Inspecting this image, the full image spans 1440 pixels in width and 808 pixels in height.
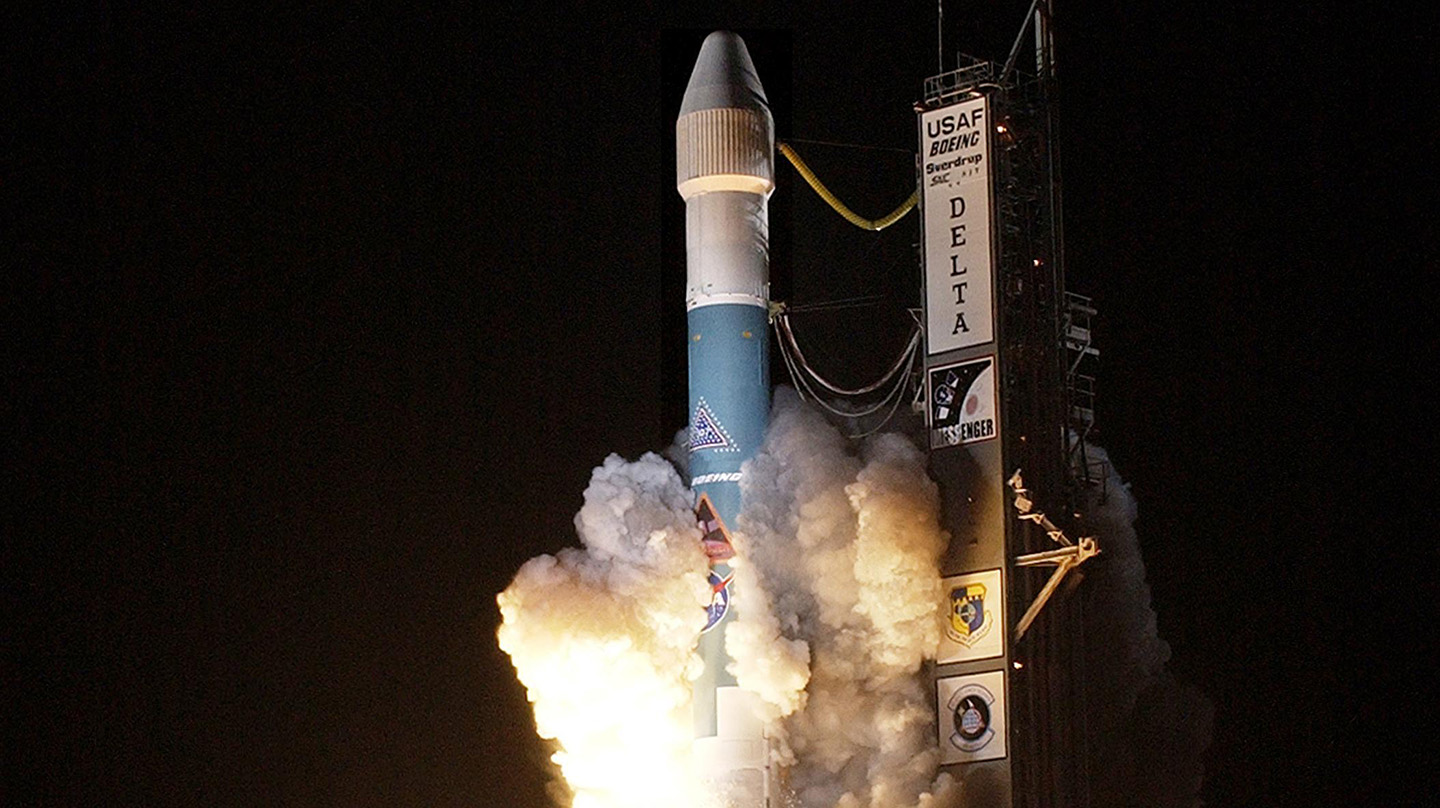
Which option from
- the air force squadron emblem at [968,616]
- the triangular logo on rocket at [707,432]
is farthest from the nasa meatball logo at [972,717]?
the triangular logo on rocket at [707,432]

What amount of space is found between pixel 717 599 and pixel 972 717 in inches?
129

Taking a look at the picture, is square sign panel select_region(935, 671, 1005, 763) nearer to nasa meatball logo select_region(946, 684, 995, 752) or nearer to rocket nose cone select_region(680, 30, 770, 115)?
nasa meatball logo select_region(946, 684, 995, 752)

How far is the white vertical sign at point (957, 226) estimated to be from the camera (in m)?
26.8

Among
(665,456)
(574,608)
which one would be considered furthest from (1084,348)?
(574,608)

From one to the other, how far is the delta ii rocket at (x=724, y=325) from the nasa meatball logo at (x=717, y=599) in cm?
1

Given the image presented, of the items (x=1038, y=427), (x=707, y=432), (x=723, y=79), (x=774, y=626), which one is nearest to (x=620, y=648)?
(x=774, y=626)

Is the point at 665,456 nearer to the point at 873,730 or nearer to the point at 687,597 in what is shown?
the point at 687,597

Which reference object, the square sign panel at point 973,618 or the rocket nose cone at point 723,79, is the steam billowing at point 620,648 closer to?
the square sign panel at point 973,618

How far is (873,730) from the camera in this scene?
86.2ft

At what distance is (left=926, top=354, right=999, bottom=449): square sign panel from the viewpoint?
26.6 metres

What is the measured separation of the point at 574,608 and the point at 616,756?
5.81 ft

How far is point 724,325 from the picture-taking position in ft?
90.0

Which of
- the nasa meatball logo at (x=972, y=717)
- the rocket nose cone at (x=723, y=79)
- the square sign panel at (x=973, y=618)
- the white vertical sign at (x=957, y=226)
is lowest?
the nasa meatball logo at (x=972, y=717)

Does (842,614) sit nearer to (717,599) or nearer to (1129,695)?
(717,599)
